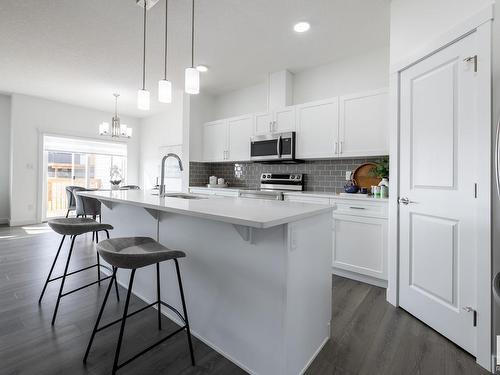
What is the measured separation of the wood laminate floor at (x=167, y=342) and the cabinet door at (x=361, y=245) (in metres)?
0.27

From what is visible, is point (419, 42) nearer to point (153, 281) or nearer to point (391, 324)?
point (391, 324)

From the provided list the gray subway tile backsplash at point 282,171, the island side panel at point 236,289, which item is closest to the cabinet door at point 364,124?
the gray subway tile backsplash at point 282,171

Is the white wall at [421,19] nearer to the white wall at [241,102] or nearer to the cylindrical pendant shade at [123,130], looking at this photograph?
the white wall at [241,102]

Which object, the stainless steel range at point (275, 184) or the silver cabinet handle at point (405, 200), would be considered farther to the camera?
the stainless steel range at point (275, 184)

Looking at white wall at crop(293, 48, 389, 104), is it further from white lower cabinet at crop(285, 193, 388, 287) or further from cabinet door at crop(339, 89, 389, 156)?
white lower cabinet at crop(285, 193, 388, 287)

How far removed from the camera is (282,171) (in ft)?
13.5

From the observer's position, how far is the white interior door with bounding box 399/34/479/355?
163 cm

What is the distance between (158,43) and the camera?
3129 mm

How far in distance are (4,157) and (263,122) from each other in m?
5.42

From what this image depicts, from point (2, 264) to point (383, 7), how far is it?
4996 mm

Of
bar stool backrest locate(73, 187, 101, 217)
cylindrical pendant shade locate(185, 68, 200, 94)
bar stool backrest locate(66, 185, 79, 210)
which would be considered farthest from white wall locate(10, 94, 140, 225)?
cylindrical pendant shade locate(185, 68, 200, 94)

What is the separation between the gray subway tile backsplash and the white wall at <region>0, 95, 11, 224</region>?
398 cm

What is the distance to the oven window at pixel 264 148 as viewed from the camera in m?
3.73

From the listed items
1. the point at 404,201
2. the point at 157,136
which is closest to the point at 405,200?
the point at 404,201
